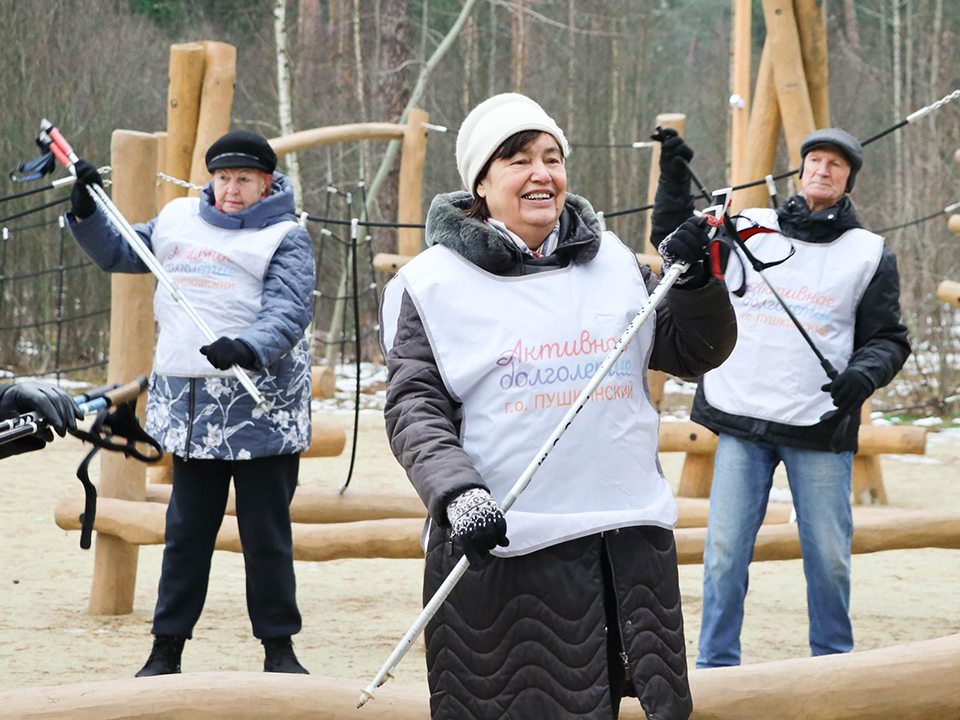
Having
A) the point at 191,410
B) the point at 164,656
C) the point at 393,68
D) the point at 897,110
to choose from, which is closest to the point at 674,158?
the point at 191,410

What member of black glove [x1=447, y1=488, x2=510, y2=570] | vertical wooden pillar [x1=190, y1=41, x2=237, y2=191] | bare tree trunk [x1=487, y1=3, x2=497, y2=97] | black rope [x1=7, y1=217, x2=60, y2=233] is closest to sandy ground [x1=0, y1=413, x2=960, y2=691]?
vertical wooden pillar [x1=190, y1=41, x2=237, y2=191]

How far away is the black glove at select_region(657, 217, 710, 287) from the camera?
7.16 feet

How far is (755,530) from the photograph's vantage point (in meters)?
3.76

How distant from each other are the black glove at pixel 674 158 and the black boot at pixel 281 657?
2054 mm

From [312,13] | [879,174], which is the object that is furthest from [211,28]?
[879,174]

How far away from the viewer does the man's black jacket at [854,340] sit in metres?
3.63

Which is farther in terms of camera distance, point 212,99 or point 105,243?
point 212,99

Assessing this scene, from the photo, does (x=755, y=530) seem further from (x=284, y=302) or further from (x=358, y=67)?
(x=358, y=67)

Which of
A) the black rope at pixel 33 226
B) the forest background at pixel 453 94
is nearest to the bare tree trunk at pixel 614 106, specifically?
the forest background at pixel 453 94

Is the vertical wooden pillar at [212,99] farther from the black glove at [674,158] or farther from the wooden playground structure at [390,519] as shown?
the black glove at [674,158]

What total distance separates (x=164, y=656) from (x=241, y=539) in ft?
1.35

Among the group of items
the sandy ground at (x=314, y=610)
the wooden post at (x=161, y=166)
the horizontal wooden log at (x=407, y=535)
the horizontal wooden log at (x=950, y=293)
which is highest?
the wooden post at (x=161, y=166)

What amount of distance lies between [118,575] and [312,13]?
1448 cm

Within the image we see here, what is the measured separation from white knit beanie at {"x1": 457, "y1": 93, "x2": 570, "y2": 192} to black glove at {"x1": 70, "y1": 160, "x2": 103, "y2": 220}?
6.09 feet
